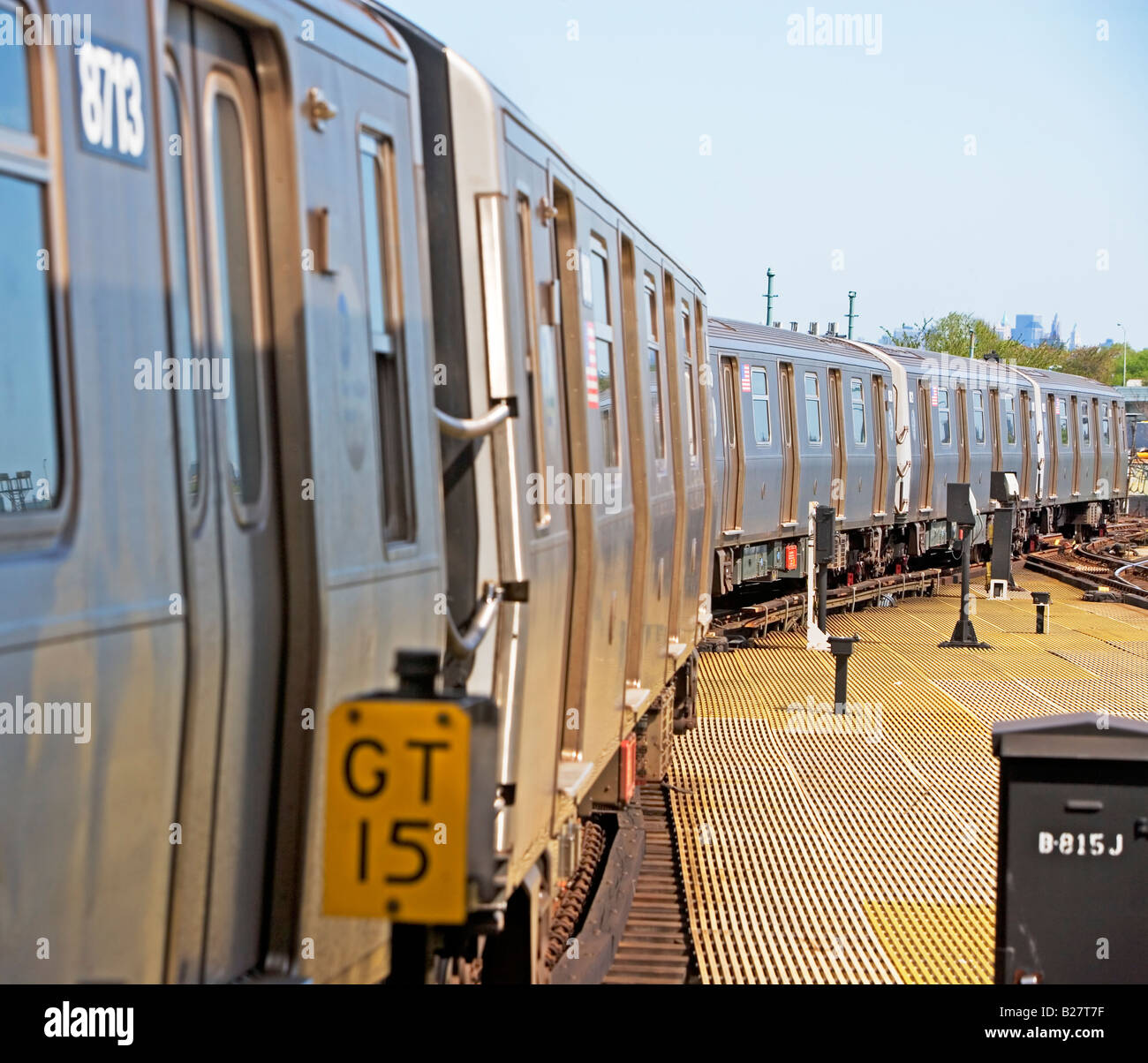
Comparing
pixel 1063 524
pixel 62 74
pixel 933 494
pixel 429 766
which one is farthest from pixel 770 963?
pixel 1063 524

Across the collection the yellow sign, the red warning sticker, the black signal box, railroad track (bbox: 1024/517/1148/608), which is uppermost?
the red warning sticker

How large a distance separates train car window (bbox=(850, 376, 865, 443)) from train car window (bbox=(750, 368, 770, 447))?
3067 mm

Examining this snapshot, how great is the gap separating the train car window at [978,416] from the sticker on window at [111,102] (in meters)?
24.0

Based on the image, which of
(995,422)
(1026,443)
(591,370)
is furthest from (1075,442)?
(591,370)

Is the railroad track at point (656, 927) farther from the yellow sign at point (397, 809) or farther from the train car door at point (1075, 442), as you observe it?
the train car door at point (1075, 442)

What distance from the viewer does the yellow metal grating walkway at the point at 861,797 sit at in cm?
714

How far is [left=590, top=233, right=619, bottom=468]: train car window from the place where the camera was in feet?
20.8

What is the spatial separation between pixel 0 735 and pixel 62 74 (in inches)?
43.3

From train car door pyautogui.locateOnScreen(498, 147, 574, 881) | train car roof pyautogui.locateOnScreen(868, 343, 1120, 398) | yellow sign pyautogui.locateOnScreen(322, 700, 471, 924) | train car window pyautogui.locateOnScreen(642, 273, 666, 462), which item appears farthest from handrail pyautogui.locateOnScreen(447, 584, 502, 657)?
train car roof pyautogui.locateOnScreen(868, 343, 1120, 398)

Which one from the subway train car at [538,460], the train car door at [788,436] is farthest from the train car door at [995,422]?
the subway train car at [538,460]

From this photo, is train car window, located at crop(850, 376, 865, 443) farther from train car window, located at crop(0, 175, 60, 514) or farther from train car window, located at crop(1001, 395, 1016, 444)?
train car window, located at crop(0, 175, 60, 514)

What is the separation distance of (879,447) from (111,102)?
1964 centimetres

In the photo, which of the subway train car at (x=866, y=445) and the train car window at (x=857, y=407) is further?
the train car window at (x=857, y=407)
